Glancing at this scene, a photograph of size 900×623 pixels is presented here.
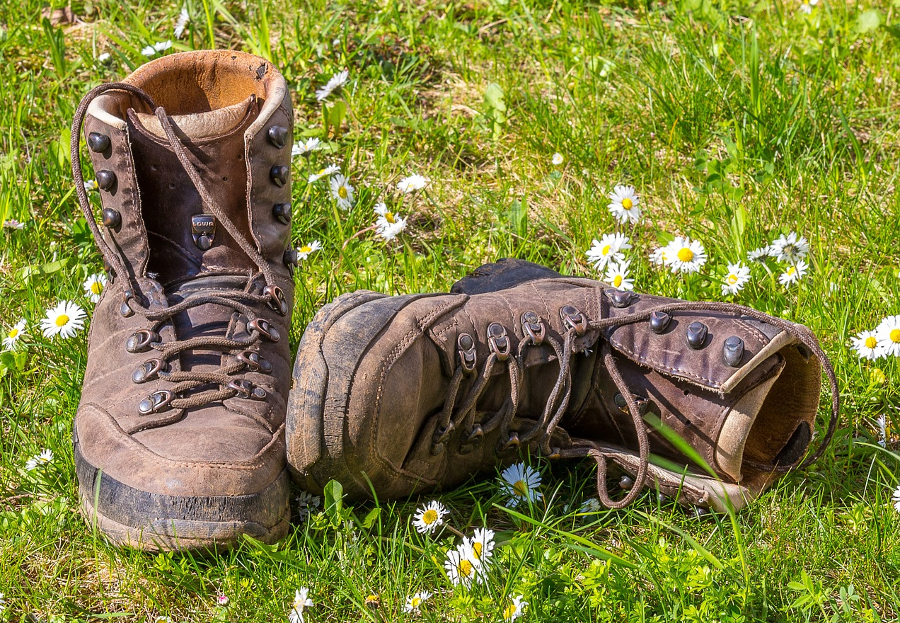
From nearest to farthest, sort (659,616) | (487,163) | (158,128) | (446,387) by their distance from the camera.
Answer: (659,616) < (446,387) < (158,128) < (487,163)

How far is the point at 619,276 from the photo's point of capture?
8.60ft

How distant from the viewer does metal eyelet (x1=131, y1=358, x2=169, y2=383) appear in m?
2.03

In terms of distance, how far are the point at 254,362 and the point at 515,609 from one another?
830 millimetres

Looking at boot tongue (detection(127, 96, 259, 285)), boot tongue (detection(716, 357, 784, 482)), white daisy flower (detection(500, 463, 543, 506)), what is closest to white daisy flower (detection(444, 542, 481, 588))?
white daisy flower (detection(500, 463, 543, 506))

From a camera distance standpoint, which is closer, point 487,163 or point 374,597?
point 374,597

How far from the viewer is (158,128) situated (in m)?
2.20

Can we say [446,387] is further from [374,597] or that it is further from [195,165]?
[195,165]

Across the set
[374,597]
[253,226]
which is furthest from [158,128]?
[374,597]

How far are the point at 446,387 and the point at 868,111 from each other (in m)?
2.29

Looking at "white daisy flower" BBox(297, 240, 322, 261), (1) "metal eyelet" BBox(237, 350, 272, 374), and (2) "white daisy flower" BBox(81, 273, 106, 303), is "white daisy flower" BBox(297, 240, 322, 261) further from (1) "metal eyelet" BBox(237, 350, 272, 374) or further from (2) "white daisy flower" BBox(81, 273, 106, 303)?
(1) "metal eyelet" BBox(237, 350, 272, 374)

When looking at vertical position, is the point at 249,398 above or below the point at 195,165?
below

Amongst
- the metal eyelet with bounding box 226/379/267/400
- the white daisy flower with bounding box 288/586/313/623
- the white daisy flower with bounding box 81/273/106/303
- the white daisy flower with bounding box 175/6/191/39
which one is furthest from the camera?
Result: the white daisy flower with bounding box 175/6/191/39

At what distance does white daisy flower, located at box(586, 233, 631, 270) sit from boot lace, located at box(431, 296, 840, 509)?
0.69 meters

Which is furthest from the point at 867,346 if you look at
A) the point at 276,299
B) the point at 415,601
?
the point at 276,299
